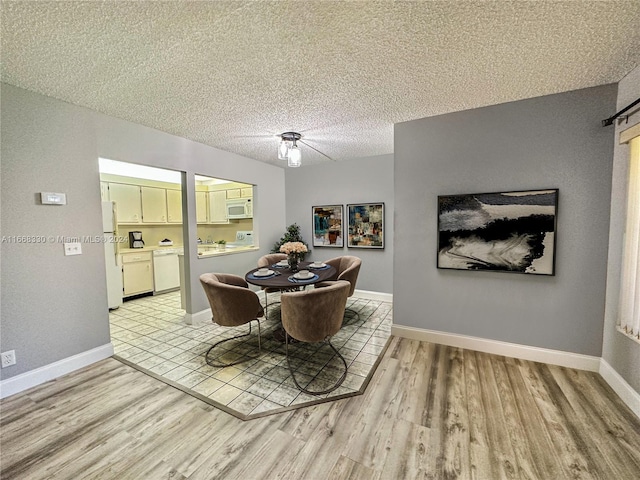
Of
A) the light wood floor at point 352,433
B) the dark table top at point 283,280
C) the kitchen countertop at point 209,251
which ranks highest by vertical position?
the kitchen countertop at point 209,251

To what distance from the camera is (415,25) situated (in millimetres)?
1481

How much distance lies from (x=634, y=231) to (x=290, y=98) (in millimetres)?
3017

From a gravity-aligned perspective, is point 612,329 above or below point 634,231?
below

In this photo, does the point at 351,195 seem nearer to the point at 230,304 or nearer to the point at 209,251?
the point at 209,251

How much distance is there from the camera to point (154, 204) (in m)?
5.30

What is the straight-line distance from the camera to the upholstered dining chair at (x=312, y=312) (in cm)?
214

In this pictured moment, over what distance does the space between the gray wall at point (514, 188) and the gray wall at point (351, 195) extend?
1.36 metres

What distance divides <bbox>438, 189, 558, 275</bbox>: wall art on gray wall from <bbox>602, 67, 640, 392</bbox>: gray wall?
0.38m

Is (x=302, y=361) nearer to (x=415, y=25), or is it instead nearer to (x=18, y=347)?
(x=18, y=347)

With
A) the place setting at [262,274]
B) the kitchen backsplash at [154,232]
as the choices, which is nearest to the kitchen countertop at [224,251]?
the kitchen backsplash at [154,232]

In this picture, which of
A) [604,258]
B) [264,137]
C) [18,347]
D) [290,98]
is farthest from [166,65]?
[604,258]

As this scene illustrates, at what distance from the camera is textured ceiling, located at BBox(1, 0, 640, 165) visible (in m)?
1.39

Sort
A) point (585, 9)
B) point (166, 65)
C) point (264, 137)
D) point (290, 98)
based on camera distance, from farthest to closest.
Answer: point (264, 137) → point (290, 98) → point (166, 65) → point (585, 9)

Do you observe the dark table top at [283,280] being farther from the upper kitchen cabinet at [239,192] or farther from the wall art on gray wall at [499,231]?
the upper kitchen cabinet at [239,192]
